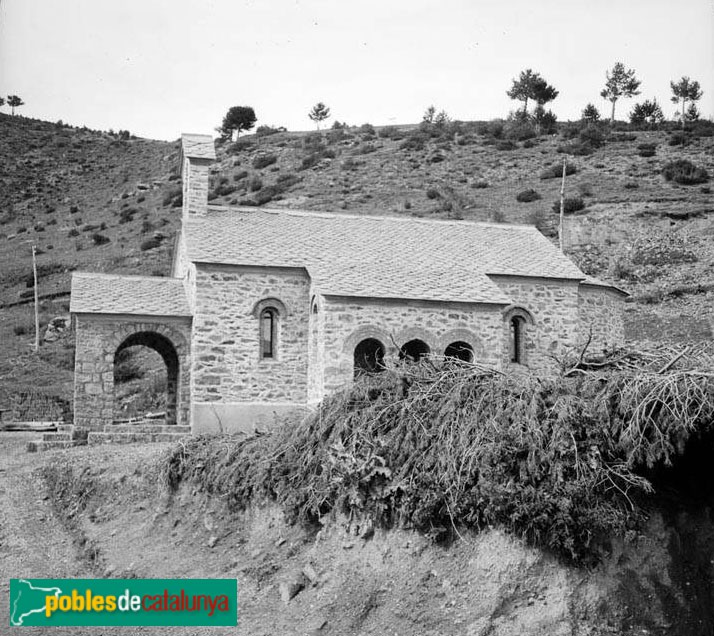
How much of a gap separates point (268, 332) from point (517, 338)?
6.75 m

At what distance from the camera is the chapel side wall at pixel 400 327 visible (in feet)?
71.8

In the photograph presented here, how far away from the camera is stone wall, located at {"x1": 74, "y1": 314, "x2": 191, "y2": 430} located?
2288 centimetres

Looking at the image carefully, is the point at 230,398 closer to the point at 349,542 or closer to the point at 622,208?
the point at 349,542

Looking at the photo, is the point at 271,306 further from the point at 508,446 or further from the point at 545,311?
the point at 508,446

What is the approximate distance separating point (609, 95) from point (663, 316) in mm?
44709

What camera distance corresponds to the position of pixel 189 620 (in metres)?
10.8

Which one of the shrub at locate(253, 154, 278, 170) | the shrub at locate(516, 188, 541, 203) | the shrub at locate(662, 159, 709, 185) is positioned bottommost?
the shrub at locate(516, 188, 541, 203)

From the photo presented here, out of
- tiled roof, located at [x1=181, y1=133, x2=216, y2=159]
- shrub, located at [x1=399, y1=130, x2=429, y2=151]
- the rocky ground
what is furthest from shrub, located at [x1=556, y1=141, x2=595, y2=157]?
the rocky ground

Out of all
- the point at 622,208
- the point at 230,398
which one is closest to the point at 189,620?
the point at 230,398

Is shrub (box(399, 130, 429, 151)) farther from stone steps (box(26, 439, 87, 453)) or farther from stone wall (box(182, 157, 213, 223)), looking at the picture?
stone steps (box(26, 439, 87, 453))

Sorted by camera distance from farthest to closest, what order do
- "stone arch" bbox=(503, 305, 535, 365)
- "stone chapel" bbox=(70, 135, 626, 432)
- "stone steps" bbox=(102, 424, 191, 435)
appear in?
"stone arch" bbox=(503, 305, 535, 365), "stone chapel" bbox=(70, 135, 626, 432), "stone steps" bbox=(102, 424, 191, 435)

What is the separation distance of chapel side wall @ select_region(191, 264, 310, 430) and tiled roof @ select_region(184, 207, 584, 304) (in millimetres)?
523

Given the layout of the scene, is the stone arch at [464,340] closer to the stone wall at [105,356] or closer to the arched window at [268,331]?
the arched window at [268,331]

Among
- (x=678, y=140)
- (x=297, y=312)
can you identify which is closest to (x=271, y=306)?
(x=297, y=312)
